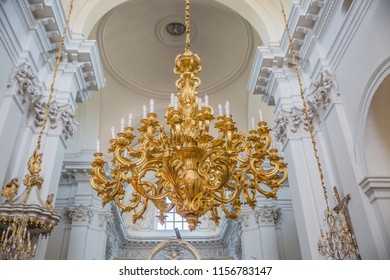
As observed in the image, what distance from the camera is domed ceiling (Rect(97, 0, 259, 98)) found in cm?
1223

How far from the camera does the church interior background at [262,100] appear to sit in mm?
5328

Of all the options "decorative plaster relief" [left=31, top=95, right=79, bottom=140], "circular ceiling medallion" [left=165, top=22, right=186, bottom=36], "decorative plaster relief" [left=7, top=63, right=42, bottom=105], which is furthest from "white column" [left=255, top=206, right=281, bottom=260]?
"decorative plaster relief" [left=7, top=63, right=42, bottom=105]

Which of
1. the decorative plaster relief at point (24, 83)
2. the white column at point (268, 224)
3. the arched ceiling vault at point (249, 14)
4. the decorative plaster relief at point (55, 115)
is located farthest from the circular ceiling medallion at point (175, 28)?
the decorative plaster relief at point (24, 83)

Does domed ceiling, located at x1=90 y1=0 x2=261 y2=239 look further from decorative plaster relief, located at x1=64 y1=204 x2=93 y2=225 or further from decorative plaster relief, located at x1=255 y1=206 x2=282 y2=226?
decorative plaster relief, located at x1=255 y1=206 x2=282 y2=226

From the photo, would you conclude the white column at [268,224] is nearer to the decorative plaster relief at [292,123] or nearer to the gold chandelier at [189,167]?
the decorative plaster relief at [292,123]

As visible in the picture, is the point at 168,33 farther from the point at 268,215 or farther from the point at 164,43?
the point at 268,215

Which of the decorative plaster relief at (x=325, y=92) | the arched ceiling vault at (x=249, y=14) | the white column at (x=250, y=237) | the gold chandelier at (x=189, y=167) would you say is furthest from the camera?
the white column at (x=250, y=237)

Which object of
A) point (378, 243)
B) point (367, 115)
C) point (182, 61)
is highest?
point (182, 61)

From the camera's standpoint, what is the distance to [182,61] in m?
4.88

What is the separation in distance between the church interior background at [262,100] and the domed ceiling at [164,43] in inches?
2.0

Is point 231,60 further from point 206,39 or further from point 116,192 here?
point 116,192
